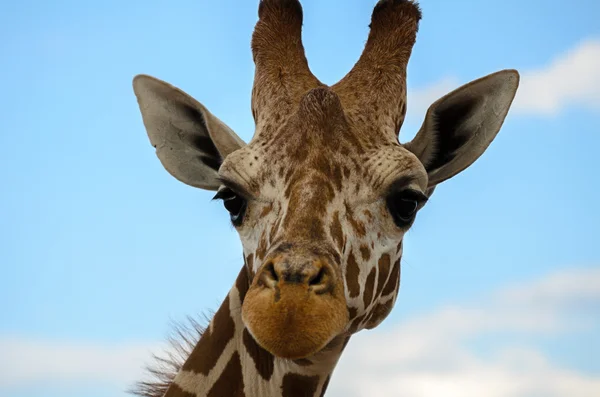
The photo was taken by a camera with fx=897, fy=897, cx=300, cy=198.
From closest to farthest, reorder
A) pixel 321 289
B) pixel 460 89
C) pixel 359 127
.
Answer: pixel 321 289 → pixel 359 127 → pixel 460 89

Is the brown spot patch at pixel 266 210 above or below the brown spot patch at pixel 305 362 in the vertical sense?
above

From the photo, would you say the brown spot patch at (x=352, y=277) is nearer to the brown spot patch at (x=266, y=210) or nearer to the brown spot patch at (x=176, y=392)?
the brown spot patch at (x=266, y=210)

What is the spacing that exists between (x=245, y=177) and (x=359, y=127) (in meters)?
1.10

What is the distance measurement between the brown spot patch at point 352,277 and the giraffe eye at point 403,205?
0.64 m

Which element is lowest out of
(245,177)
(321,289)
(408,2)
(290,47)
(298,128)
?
(321,289)

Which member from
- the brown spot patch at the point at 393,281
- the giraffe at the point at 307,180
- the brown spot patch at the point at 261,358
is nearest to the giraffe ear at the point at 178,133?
the giraffe at the point at 307,180

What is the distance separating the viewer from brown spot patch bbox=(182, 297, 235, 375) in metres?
7.82

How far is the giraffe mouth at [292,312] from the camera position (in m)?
5.90

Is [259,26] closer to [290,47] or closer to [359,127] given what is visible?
[290,47]

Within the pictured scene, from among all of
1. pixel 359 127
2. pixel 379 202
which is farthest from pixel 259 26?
pixel 379 202

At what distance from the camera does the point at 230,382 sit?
768 cm

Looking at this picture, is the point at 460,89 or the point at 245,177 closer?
the point at 245,177

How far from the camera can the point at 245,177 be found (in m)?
7.20

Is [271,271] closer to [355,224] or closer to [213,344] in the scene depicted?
[355,224]
